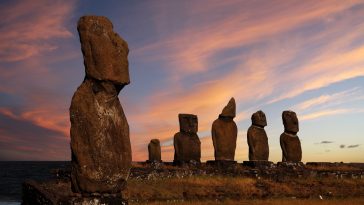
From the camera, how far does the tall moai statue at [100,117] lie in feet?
34.2

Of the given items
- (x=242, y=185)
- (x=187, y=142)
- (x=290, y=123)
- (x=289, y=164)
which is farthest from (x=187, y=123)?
(x=242, y=185)

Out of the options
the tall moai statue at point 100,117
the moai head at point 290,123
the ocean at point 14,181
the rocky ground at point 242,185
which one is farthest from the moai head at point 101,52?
the moai head at point 290,123

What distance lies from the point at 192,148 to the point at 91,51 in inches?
810

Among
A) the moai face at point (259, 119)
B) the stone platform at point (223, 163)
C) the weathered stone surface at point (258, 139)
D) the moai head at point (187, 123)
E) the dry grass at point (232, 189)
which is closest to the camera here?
the dry grass at point (232, 189)

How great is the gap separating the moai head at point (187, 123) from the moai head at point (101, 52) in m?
19.9

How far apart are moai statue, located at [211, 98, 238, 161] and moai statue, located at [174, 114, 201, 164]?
190 centimetres

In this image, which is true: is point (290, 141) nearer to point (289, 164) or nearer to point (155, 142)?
point (289, 164)

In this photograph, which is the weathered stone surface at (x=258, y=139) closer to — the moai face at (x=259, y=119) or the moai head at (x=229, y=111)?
the moai face at (x=259, y=119)

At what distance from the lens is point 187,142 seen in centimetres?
3052

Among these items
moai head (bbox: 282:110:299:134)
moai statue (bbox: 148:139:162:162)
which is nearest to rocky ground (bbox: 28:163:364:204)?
moai head (bbox: 282:110:299:134)

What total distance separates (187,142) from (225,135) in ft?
9.38

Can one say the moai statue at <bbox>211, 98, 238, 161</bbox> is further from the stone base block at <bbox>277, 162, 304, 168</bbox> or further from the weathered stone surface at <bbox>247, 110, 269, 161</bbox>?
the stone base block at <bbox>277, 162, 304, 168</bbox>

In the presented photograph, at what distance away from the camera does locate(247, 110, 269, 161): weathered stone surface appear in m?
29.9

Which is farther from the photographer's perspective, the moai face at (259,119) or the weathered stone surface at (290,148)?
the weathered stone surface at (290,148)
